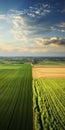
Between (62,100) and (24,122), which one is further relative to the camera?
(62,100)

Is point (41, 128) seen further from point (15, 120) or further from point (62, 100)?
point (62, 100)

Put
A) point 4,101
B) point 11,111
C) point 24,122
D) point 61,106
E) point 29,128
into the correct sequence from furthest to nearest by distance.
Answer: point 4,101 → point 61,106 → point 11,111 → point 24,122 → point 29,128

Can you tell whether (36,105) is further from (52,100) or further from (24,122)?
(24,122)

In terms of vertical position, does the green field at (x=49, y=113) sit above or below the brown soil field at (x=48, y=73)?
above

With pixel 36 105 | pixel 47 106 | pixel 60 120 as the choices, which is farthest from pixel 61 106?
pixel 60 120

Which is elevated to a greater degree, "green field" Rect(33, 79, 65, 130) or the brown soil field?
"green field" Rect(33, 79, 65, 130)

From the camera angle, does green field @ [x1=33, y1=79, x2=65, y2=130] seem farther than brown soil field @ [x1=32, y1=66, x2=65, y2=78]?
No

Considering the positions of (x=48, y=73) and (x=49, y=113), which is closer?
(x=49, y=113)

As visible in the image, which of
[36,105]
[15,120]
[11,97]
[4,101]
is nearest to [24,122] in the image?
[15,120]

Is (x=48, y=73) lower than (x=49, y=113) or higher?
lower

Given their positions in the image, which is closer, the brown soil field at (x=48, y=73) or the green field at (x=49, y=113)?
the green field at (x=49, y=113)

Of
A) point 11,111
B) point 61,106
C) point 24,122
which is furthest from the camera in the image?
point 61,106
